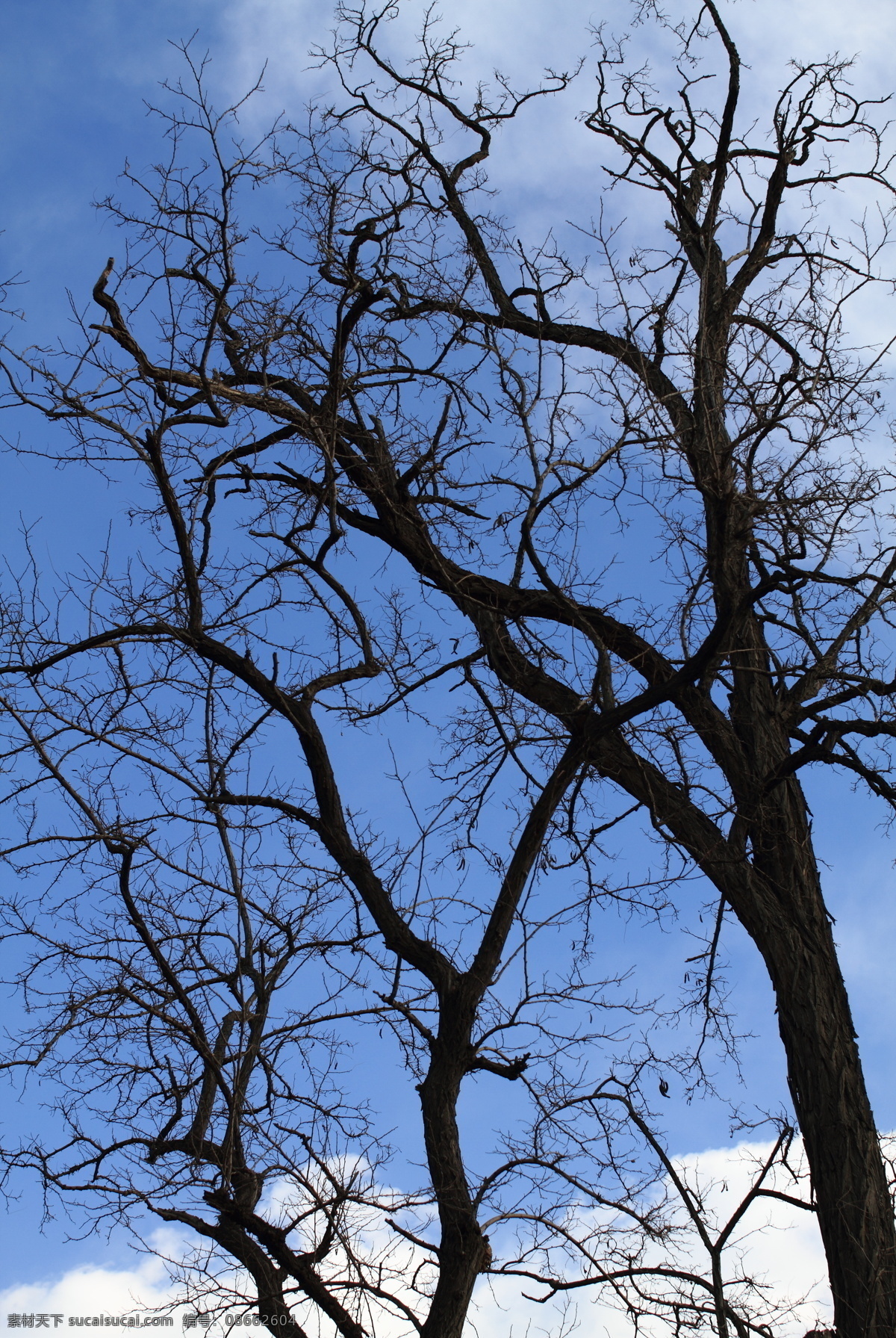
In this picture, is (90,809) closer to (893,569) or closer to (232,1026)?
(232,1026)

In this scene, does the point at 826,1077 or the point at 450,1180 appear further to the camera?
the point at 826,1077

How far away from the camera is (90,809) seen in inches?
202

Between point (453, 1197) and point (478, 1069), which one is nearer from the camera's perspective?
point (453, 1197)

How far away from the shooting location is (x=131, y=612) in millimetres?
6141

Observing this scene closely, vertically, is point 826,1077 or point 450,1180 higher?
point 826,1077

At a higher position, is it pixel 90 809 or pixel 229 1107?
pixel 90 809

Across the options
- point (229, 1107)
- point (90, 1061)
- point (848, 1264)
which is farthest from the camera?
point (90, 1061)

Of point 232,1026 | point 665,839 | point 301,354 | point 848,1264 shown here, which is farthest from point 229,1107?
point 301,354

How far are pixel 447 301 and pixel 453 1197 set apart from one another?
480cm

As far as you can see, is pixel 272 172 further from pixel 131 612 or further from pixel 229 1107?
pixel 229 1107

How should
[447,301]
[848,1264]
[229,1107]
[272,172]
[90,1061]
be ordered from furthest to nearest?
[447,301] < [272,172] < [90,1061] < [848,1264] < [229,1107]

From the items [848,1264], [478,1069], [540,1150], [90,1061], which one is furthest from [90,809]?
[848,1264]

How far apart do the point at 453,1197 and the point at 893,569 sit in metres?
3.98

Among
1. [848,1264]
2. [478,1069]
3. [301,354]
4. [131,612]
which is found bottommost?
[848,1264]
